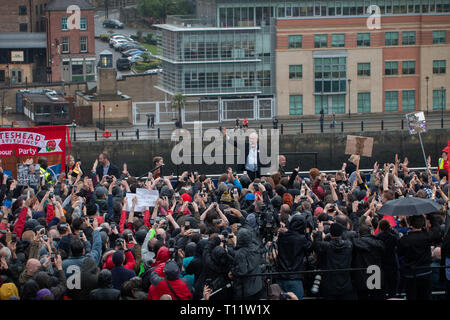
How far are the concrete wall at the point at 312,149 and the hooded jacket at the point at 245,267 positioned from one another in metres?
35.7

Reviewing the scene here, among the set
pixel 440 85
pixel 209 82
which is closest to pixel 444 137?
pixel 440 85

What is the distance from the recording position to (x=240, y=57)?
63719mm

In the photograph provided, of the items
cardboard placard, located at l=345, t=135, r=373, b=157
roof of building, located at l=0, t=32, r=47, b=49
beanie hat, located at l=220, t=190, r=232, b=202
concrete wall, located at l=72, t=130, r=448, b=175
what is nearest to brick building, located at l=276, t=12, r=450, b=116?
concrete wall, located at l=72, t=130, r=448, b=175

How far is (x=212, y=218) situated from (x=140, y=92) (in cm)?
6040

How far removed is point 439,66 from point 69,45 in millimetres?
35639

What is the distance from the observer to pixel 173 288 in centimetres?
1181

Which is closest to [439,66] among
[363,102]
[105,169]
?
[363,102]

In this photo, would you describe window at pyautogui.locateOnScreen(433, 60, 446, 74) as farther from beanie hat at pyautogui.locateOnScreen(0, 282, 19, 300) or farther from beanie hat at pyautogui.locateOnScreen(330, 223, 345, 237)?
beanie hat at pyautogui.locateOnScreen(0, 282, 19, 300)

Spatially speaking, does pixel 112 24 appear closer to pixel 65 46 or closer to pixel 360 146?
pixel 65 46

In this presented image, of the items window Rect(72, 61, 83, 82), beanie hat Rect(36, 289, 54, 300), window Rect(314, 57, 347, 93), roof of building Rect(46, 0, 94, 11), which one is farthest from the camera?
roof of building Rect(46, 0, 94, 11)

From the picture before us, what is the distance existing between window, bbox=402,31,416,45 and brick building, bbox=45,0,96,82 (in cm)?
3084

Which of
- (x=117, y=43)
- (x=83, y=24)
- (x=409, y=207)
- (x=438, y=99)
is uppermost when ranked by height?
(x=83, y=24)

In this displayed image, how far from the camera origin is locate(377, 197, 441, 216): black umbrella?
13406 mm
